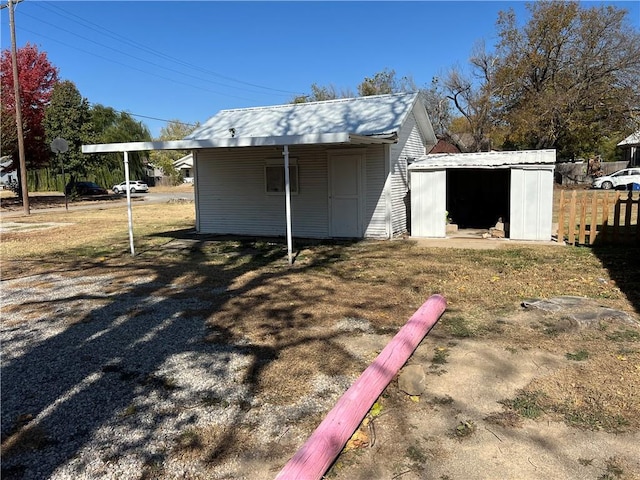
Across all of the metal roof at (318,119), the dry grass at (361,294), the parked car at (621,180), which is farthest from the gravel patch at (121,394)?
the parked car at (621,180)

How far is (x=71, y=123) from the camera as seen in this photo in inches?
1171

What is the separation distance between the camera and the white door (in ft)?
38.8

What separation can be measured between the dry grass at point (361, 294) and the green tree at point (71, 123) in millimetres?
19161

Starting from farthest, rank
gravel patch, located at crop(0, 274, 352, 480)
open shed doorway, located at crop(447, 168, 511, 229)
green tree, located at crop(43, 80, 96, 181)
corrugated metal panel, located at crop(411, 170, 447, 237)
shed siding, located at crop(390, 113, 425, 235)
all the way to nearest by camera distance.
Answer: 1. green tree, located at crop(43, 80, 96, 181)
2. open shed doorway, located at crop(447, 168, 511, 229)
3. shed siding, located at crop(390, 113, 425, 235)
4. corrugated metal panel, located at crop(411, 170, 447, 237)
5. gravel patch, located at crop(0, 274, 352, 480)

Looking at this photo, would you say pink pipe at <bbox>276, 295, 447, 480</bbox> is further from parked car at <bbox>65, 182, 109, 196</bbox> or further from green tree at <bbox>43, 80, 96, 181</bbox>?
parked car at <bbox>65, 182, 109, 196</bbox>

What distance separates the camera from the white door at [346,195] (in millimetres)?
11820

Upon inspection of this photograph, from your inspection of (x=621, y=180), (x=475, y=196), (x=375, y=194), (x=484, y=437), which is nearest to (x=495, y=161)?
(x=375, y=194)

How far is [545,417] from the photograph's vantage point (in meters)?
3.41

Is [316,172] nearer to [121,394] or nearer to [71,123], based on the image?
[121,394]

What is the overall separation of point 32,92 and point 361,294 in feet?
95.6

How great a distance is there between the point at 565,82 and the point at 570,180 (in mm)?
Answer: 6664

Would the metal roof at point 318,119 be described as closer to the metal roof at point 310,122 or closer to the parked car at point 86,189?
the metal roof at point 310,122

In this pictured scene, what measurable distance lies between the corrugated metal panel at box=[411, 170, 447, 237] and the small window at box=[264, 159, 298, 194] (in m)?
2.94

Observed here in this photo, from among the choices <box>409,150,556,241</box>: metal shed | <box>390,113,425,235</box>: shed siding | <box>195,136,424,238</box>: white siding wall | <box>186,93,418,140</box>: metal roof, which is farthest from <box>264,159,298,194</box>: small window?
<box>409,150,556,241</box>: metal shed
